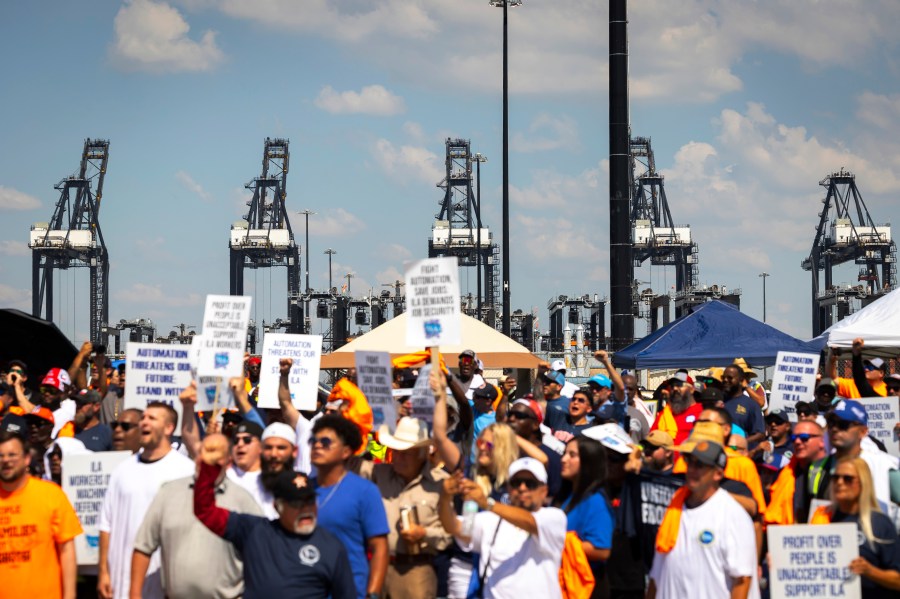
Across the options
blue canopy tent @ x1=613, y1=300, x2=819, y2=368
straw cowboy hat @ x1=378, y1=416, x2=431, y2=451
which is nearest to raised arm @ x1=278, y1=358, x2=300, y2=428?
straw cowboy hat @ x1=378, y1=416, x2=431, y2=451

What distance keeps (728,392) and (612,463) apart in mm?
5083

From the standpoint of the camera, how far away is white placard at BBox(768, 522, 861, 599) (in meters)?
5.92

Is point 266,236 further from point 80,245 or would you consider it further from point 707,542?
point 707,542

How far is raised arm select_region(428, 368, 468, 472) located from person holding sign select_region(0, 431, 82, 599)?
5.76 feet

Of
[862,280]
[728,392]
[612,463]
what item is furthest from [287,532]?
[862,280]

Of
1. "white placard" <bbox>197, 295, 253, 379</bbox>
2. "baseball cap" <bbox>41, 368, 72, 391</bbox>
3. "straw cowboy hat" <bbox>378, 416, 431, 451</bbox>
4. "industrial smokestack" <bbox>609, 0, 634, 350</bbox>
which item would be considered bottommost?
"straw cowboy hat" <bbox>378, 416, 431, 451</bbox>

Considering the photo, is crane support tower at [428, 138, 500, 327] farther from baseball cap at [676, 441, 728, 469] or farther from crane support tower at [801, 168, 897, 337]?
baseball cap at [676, 441, 728, 469]

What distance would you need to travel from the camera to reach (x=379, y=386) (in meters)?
6.99

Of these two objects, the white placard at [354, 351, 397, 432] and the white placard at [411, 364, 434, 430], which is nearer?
the white placard at [411, 364, 434, 430]

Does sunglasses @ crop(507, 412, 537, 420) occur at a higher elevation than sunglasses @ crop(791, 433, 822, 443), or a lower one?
higher

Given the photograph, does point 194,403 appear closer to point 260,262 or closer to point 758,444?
point 758,444

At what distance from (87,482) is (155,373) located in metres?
1.17

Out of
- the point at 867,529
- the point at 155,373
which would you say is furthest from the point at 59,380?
the point at 867,529

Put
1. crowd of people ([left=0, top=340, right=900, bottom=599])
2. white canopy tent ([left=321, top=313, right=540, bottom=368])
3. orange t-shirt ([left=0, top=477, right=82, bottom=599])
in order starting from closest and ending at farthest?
crowd of people ([left=0, top=340, right=900, bottom=599]) → orange t-shirt ([left=0, top=477, right=82, bottom=599]) → white canopy tent ([left=321, top=313, right=540, bottom=368])
